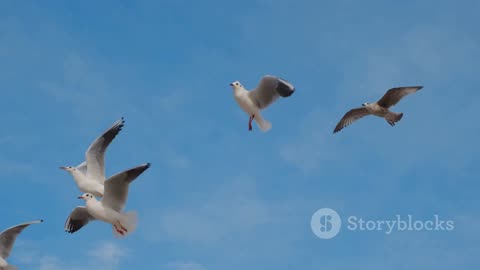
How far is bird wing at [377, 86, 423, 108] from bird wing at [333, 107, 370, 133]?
1688mm

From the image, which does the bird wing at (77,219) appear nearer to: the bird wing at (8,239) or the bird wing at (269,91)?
the bird wing at (8,239)

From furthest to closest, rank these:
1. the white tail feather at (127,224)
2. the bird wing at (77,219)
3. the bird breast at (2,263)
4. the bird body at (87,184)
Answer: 1. the bird breast at (2,263)
2. the bird body at (87,184)
3. the bird wing at (77,219)
4. the white tail feather at (127,224)

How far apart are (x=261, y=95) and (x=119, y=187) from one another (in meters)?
3.99

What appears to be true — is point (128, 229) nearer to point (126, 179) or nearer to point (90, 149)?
point (126, 179)

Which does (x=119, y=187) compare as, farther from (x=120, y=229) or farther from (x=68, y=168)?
(x=68, y=168)

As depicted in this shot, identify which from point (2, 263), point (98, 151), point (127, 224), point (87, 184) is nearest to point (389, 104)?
point (98, 151)

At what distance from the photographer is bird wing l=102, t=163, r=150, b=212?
14.9 meters

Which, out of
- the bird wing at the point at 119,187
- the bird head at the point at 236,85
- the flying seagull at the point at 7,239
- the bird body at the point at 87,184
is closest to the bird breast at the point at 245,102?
the bird head at the point at 236,85

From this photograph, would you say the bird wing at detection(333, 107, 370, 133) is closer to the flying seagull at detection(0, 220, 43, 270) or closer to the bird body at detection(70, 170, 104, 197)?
the bird body at detection(70, 170, 104, 197)

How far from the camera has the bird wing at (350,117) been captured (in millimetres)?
22069

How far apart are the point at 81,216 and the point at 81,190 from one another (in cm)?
77

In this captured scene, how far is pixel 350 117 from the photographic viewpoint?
73.4 ft

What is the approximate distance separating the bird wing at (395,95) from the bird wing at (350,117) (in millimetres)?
1688

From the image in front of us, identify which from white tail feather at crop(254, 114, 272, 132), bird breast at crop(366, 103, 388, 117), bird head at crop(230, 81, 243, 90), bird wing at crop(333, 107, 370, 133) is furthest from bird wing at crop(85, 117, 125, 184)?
bird wing at crop(333, 107, 370, 133)
